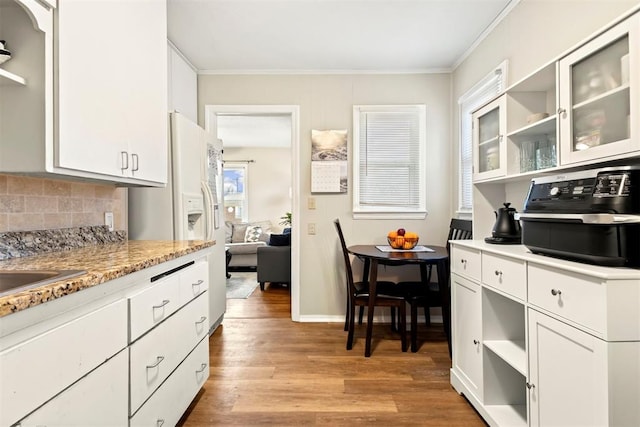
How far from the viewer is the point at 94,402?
1057 mm

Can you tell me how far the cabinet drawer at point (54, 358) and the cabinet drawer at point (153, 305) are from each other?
0.28 feet

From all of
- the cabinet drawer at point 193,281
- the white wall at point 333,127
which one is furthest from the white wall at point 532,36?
the cabinet drawer at point 193,281

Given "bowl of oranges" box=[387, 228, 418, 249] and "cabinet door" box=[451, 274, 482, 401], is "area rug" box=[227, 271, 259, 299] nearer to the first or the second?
"bowl of oranges" box=[387, 228, 418, 249]

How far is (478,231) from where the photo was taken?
224 centimetres

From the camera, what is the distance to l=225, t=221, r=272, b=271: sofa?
6090 mm

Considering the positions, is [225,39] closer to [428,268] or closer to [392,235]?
[392,235]

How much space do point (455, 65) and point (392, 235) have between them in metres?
1.80

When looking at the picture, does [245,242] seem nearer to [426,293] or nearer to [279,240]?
[279,240]

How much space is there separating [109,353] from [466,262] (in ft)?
5.92

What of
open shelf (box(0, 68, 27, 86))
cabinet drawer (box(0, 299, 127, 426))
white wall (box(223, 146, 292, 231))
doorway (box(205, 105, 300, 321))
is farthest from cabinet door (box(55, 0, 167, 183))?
white wall (box(223, 146, 292, 231))

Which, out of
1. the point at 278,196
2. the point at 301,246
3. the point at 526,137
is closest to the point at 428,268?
the point at 301,246

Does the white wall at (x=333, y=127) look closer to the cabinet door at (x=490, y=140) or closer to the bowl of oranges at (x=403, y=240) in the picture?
the bowl of oranges at (x=403, y=240)

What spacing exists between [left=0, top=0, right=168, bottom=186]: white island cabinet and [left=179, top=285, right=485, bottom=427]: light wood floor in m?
1.43

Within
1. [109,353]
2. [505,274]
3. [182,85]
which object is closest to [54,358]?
[109,353]
